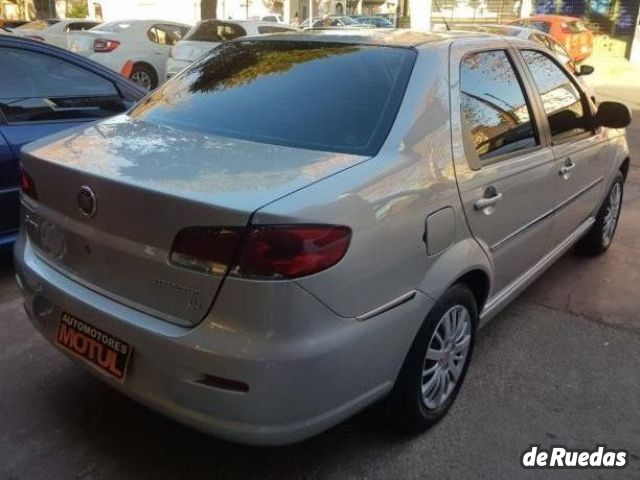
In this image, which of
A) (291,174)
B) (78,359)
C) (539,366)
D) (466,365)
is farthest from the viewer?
(539,366)

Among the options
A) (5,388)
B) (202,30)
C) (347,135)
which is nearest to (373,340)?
(347,135)

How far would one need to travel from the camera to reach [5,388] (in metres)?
2.94

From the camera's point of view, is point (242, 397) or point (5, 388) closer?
point (242, 397)

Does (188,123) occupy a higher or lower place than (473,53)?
lower

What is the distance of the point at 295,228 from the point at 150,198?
1.60 ft

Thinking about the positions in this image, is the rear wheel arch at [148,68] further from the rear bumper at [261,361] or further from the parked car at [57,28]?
the rear bumper at [261,361]

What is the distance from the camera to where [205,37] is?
37.3ft

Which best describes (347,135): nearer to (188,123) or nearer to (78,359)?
(188,123)

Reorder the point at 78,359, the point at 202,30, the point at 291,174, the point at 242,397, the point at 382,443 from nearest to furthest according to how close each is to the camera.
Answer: the point at 242,397 → the point at 291,174 → the point at 78,359 → the point at 382,443 → the point at 202,30

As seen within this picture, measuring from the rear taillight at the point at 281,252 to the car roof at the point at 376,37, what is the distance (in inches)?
49.0

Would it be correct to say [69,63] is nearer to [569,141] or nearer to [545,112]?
[545,112]

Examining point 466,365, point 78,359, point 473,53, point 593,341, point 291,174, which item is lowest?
point 593,341

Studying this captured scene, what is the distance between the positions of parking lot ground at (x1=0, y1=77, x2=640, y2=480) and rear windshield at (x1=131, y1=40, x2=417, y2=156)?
115cm

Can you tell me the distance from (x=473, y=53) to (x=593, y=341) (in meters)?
1.71
